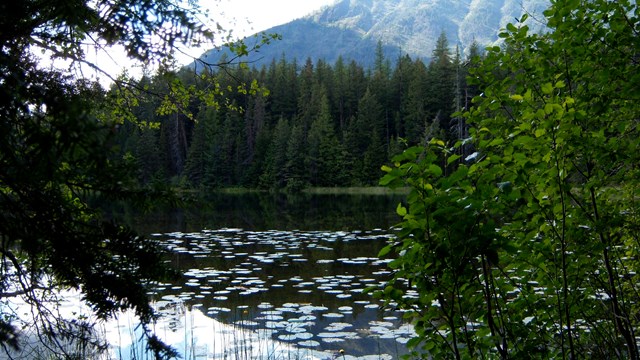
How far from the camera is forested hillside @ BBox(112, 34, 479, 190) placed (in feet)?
206

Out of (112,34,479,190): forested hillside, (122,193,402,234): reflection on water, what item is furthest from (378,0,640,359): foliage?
(112,34,479,190): forested hillside

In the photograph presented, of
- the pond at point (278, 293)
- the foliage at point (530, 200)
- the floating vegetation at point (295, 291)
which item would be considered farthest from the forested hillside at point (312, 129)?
the foliage at point (530, 200)

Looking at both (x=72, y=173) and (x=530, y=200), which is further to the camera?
(x=530, y=200)

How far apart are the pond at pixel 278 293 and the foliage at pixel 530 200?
0.95 meters

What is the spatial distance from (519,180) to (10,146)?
2214 millimetres

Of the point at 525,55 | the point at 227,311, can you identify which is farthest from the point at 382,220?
the point at 525,55

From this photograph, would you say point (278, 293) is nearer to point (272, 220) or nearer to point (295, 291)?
point (295, 291)

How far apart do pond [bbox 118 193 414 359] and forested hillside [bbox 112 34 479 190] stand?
3881cm

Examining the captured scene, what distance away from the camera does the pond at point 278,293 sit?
7.70 m

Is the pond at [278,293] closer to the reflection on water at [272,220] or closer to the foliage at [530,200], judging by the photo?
the reflection on water at [272,220]

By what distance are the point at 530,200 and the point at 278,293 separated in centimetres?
897

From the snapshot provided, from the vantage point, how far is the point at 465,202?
234cm

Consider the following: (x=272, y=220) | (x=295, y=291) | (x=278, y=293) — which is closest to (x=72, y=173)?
(x=278, y=293)

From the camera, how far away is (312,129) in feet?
216
